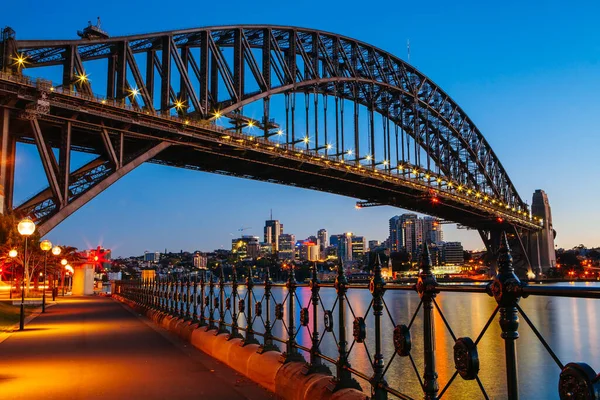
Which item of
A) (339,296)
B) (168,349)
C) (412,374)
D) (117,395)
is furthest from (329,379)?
(412,374)

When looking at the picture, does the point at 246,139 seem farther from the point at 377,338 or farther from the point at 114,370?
the point at 377,338

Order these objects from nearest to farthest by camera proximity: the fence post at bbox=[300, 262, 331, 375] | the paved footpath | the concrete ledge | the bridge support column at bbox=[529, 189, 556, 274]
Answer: the concrete ledge
the fence post at bbox=[300, 262, 331, 375]
the paved footpath
the bridge support column at bbox=[529, 189, 556, 274]

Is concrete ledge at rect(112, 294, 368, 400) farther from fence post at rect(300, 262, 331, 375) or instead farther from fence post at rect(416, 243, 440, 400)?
fence post at rect(416, 243, 440, 400)

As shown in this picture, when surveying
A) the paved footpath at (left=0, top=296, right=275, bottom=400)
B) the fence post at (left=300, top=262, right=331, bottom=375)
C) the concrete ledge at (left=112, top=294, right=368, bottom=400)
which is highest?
the fence post at (left=300, top=262, right=331, bottom=375)

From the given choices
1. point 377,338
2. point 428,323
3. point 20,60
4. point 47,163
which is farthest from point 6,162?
point 428,323

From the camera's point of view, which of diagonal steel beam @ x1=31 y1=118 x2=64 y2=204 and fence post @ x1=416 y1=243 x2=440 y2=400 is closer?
fence post @ x1=416 y1=243 x2=440 y2=400

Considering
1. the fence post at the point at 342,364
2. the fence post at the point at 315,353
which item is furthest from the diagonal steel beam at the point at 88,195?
the fence post at the point at 342,364

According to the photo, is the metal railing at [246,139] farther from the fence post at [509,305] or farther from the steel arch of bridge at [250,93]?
the fence post at [509,305]

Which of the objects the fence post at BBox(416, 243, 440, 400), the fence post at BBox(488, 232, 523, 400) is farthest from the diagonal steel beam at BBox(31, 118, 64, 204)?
the fence post at BBox(488, 232, 523, 400)
